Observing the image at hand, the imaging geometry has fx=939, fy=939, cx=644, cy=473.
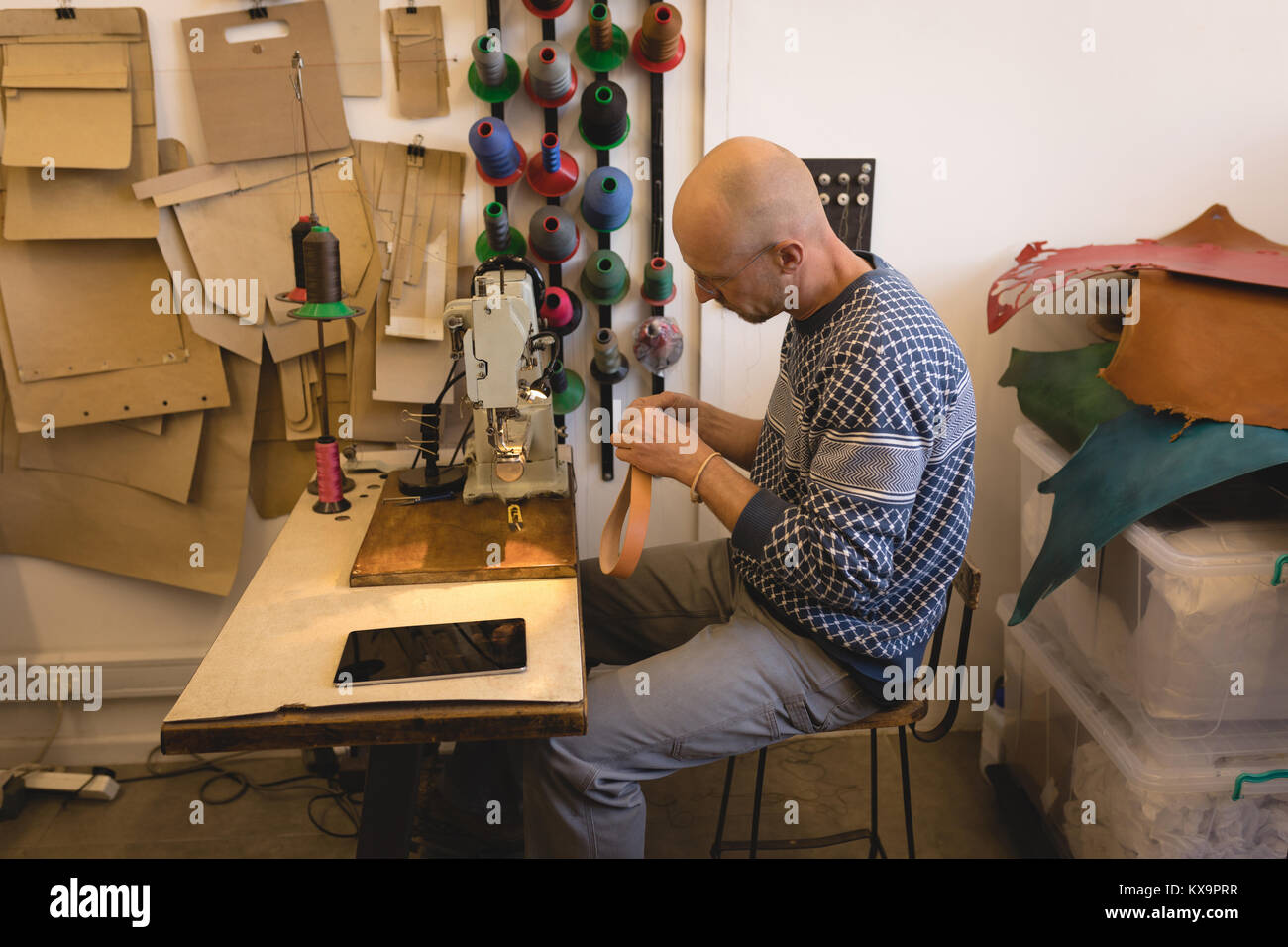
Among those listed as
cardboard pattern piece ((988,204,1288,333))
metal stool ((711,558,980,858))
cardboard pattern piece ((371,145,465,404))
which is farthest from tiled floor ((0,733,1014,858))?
cardboard pattern piece ((988,204,1288,333))

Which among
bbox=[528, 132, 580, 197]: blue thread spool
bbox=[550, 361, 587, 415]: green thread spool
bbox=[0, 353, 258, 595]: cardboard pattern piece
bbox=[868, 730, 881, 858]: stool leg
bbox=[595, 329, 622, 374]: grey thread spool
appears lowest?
bbox=[868, 730, 881, 858]: stool leg

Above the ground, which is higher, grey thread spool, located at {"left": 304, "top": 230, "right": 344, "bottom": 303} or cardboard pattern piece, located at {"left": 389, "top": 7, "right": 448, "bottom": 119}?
cardboard pattern piece, located at {"left": 389, "top": 7, "right": 448, "bottom": 119}

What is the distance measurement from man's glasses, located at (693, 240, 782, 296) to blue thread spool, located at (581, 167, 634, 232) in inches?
21.1

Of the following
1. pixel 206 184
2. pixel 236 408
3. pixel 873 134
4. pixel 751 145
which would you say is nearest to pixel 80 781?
pixel 236 408

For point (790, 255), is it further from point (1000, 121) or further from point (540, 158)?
point (1000, 121)

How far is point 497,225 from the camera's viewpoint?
6.98 feet

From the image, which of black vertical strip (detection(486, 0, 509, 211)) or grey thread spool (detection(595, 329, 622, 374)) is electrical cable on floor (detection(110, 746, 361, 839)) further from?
black vertical strip (detection(486, 0, 509, 211))

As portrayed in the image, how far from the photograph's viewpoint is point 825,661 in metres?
1.67

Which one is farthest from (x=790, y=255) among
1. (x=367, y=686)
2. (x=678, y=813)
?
(x=678, y=813)

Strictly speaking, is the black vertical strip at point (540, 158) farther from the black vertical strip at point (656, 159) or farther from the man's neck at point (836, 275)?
the man's neck at point (836, 275)

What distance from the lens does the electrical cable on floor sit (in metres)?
2.45

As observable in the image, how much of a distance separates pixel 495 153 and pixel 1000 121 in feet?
4.04

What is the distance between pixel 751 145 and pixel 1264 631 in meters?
1.28

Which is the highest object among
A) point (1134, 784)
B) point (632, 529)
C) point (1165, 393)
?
point (1165, 393)
